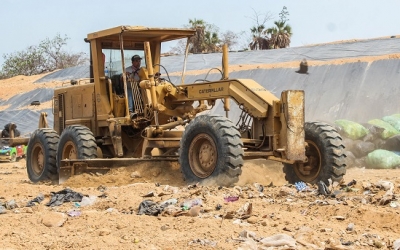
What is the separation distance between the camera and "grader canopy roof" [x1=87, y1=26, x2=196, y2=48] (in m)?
11.7

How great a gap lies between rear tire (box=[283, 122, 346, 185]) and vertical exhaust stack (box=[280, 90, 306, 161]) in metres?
0.36

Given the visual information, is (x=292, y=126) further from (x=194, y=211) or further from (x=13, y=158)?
(x=13, y=158)

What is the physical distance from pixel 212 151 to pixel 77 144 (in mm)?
3260

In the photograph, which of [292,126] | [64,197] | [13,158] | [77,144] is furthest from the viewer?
[13,158]

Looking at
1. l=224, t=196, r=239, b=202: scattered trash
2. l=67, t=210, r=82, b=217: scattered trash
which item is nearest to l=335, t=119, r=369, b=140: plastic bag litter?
l=224, t=196, r=239, b=202: scattered trash

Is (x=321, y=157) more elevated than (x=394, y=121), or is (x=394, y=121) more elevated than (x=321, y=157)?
(x=394, y=121)

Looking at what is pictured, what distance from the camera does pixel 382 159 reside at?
48.2 ft

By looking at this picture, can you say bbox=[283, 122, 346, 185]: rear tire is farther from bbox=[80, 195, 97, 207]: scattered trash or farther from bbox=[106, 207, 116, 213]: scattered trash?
bbox=[106, 207, 116, 213]: scattered trash

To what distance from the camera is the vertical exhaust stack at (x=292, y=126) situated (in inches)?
383

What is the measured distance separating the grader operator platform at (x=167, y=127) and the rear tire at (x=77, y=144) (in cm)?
2

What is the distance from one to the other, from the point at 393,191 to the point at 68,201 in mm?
4039

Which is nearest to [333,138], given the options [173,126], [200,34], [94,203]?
[173,126]

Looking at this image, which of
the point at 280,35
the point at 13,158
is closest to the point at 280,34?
the point at 280,35

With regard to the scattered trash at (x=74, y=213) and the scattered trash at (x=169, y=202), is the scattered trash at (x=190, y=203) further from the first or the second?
the scattered trash at (x=74, y=213)
